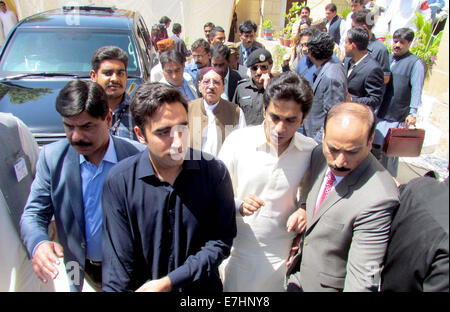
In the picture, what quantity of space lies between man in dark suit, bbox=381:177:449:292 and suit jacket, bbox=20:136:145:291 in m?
1.51

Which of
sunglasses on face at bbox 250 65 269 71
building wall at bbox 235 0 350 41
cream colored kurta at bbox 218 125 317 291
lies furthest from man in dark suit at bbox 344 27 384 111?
building wall at bbox 235 0 350 41

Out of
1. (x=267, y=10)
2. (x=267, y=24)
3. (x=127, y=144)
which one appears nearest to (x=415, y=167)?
(x=127, y=144)

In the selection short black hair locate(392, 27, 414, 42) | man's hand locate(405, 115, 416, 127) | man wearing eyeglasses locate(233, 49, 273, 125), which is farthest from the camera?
short black hair locate(392, 27, 414, 42)

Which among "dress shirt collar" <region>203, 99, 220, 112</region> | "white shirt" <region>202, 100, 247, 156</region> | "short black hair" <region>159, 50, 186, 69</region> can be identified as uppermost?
"short black hair" <region>159, 50, 186, 69</region>

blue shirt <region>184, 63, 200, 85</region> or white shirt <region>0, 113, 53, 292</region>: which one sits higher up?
blue shirt <region>184, 63, 200, 85</region>

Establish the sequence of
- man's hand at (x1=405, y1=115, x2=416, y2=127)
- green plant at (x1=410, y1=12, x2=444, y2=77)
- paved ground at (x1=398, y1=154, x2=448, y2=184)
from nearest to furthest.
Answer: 1. man's hand at (x1=405, y1=115, x2=416, y2=127)
2. paved ground at (x1=398, y1=154, x2=448, y2=184)
3. green plant at (x1=410, y1=12, x2=444, y2=77)

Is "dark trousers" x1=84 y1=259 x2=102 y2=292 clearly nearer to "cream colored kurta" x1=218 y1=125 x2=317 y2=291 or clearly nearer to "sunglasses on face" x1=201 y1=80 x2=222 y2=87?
"cream colored kurta" x1=218 y1=125 x2=317 y2=291

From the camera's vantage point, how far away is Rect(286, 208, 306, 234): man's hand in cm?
184

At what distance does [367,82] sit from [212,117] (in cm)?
199

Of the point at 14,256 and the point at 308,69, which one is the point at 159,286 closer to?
the point at 14,256

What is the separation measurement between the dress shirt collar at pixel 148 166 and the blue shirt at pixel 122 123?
1.08m

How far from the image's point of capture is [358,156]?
5.10ft

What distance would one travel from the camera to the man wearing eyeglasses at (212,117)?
9.23ft

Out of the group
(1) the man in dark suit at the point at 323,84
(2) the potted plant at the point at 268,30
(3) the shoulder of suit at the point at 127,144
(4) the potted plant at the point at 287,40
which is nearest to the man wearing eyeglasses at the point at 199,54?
(1) the man in dark suit at the point at 323,84
